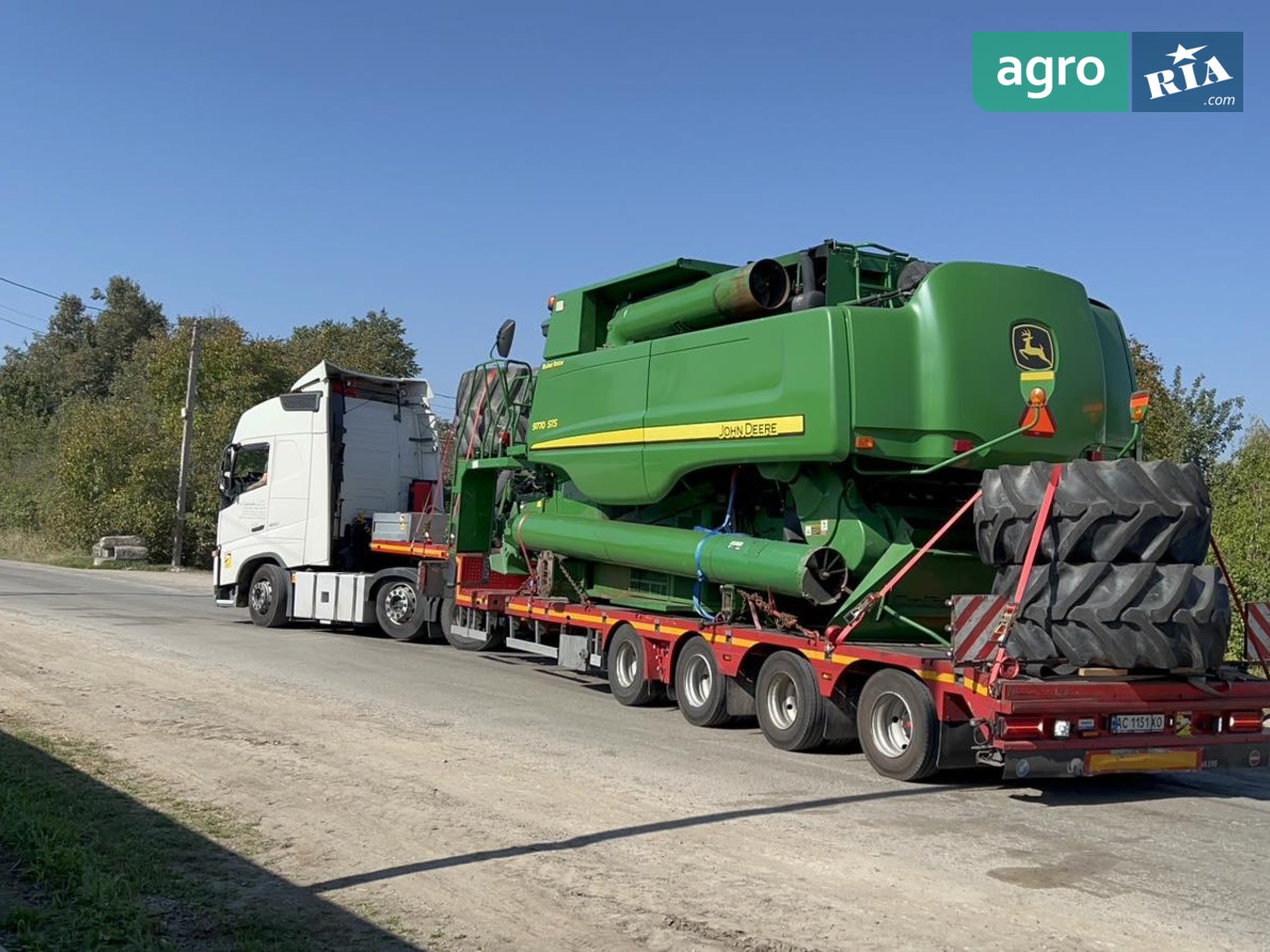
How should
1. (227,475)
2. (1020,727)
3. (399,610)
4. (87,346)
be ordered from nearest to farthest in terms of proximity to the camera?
(1020,727) → (399,610) → (227,475) → (87,346)

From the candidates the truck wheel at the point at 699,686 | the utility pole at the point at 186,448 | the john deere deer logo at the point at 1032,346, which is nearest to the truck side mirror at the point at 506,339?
the truck wheel at the point at 699,686

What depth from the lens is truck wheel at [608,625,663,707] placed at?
1148 centimetres

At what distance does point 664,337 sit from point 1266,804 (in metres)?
6.39

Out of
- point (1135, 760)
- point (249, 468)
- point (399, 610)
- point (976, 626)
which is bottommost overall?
point (1135, 760)

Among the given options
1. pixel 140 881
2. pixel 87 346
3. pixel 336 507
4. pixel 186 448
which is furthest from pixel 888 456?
pixel 87 346

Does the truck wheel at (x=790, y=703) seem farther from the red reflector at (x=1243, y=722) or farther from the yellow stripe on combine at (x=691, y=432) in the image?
the red reflector at (x=1243, y=722)

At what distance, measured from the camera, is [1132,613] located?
7.46 meters

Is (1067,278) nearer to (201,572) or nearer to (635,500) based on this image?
(635,500)

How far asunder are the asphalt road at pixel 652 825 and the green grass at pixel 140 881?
275 mm

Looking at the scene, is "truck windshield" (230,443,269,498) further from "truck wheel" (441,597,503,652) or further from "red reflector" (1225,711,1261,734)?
"red reflector" (1225,711,1261,734)

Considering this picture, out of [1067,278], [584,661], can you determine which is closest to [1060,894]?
[1067,278]

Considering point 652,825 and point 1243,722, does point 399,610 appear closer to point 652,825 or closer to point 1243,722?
point 652,825

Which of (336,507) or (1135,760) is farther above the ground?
(336,507)

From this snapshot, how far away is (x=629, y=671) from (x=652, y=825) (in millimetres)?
4944
